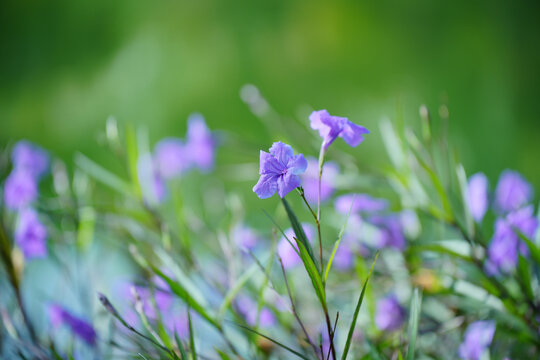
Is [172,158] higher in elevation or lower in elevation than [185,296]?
higher

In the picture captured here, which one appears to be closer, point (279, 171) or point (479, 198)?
point (279, 171)

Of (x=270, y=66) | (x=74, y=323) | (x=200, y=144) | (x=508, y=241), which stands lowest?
(x=74, y=323)

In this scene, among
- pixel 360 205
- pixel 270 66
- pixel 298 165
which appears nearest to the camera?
pixel 298 165

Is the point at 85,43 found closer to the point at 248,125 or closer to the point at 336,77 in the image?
the point at 248,125

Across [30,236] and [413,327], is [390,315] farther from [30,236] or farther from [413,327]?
[30,236]

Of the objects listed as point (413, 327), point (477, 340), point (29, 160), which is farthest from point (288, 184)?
point (29, 160)

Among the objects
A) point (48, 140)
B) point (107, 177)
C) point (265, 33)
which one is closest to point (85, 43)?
point (48, 140)
